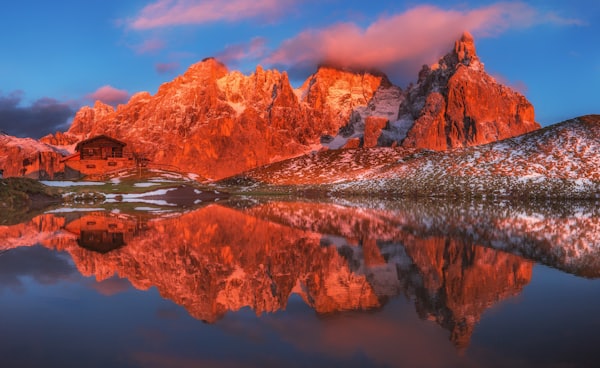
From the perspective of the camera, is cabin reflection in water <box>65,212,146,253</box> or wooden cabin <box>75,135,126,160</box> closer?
cabin reflection in water <box>65,212,146,253</box>

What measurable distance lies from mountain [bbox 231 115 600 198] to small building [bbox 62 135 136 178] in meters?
42.1

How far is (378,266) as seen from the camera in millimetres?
13555

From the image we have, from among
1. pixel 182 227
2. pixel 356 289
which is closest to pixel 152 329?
pixel 356 289

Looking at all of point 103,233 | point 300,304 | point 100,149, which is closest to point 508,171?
point 103,233

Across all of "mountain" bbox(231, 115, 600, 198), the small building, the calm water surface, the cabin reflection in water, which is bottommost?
the calm water surface

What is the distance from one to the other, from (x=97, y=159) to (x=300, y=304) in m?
104

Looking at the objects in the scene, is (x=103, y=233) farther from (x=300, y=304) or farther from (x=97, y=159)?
(x=97, y=159)

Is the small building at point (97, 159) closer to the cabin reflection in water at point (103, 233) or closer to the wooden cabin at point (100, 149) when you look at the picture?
the wooden cabin at point (100, 149)

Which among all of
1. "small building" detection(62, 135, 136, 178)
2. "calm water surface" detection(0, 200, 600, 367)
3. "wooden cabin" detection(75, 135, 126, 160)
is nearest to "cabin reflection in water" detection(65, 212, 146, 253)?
"calm water surface" detection(0, 200, 600, 367)

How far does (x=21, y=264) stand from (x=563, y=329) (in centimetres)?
1453

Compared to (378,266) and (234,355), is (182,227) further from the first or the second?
(234,355)

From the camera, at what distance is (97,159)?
10325 cm

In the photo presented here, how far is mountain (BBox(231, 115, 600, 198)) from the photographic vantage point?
218 feet

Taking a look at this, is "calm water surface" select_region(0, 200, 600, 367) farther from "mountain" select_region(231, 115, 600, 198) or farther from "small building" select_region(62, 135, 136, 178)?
"small building" select_region(62, 135, 136, 178)
